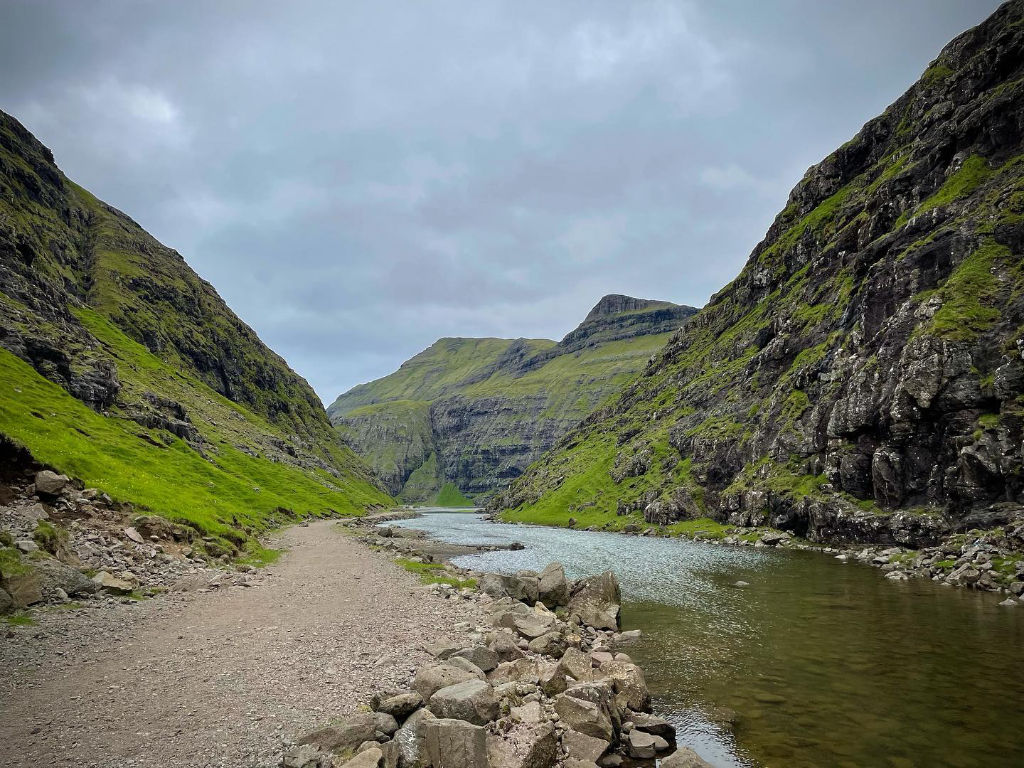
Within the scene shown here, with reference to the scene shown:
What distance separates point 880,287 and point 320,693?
363 feet

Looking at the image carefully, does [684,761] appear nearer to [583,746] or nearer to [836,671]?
[583,746]

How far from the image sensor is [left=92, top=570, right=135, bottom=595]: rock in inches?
1043

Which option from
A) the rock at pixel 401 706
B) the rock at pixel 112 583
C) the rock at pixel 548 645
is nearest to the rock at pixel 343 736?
the rock at pixel 401 706

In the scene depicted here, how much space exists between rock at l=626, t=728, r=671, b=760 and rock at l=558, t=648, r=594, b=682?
3.65 meters

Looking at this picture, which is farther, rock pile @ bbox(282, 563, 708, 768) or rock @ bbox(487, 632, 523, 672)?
rock @ bbox(487, 632, 523, 672)

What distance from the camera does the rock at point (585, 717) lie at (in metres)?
16.5

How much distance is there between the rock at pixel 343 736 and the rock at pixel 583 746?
20.6 feet

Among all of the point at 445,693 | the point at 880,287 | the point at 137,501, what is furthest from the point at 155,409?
the point at 880,287

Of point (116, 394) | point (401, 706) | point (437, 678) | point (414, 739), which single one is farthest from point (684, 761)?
point (116, 394)

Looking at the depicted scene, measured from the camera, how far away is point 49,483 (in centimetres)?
3278

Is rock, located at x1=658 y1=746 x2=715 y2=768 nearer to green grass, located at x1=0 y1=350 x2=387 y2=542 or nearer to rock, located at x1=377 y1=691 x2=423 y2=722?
rock, located at x1=377 y1=691 x2=423 y2=722

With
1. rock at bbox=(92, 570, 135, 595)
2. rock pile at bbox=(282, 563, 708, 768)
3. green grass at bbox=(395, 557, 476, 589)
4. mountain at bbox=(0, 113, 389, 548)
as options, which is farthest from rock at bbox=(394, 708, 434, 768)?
mountain at bbox=(0, 113, 389, 548)

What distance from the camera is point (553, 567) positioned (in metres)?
43.9

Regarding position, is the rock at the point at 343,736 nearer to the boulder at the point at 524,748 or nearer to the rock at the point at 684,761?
the boulder at the point at 524,748
